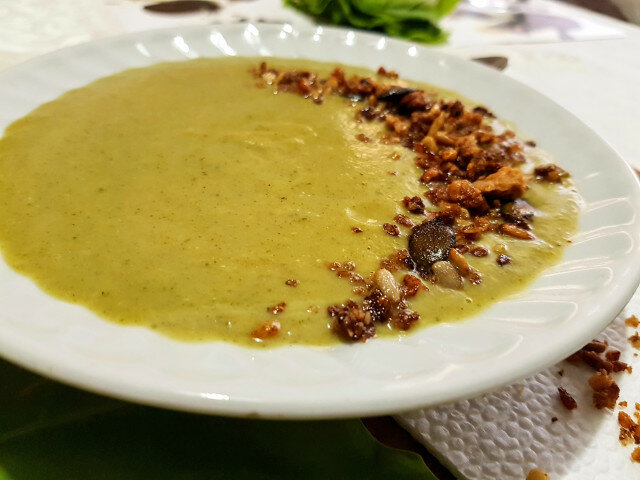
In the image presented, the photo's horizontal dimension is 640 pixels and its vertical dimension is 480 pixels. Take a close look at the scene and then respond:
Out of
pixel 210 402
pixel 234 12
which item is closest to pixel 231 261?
pixel 210 402

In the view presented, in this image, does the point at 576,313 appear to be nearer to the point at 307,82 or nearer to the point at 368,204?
the point at 368,204

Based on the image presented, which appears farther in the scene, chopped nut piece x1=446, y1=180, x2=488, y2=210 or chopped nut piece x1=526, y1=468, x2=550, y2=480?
chopped nut piece x1=446, y1=180, x2=488, y2=210

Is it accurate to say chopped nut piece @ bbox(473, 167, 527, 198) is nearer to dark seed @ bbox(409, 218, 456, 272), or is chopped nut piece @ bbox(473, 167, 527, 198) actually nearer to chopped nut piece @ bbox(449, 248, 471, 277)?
dark seed @ bbox(409, 218, 456, 272)

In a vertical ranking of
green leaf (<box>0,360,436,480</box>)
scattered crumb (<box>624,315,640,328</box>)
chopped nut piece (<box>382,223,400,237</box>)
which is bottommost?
scattered crumb (<box>624,315,640,328</box>)

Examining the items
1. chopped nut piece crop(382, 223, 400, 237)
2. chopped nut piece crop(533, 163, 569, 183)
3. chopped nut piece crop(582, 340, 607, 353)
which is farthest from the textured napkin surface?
chopped nut piece crop(533, 163, 569, 183)

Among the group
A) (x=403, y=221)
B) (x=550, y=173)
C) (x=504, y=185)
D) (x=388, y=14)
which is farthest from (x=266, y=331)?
(x=388, y=14)

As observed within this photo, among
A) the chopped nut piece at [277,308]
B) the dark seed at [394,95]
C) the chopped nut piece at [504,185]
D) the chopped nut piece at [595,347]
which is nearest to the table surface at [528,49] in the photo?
the chopped nut piece at [504,185]
